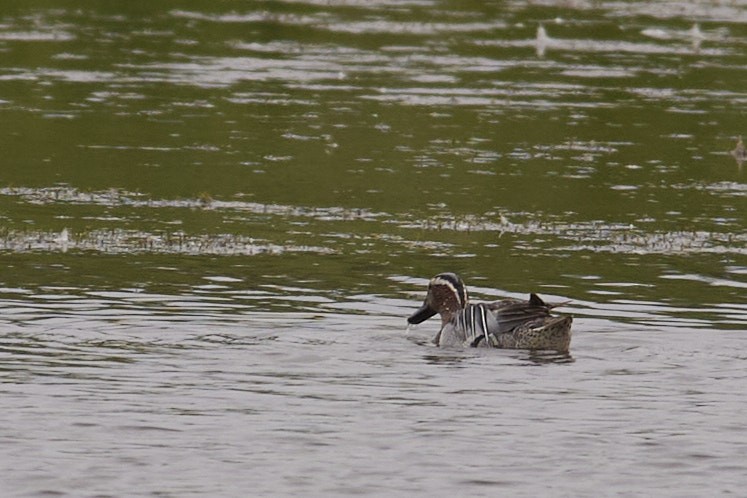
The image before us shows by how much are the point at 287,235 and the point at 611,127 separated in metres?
9.72

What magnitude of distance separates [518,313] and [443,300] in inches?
33.0

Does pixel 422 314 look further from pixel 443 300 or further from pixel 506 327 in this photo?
pixel 506 327

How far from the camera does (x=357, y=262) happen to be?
56.1 feet

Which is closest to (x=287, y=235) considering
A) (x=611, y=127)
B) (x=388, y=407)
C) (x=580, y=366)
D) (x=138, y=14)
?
(x=580, y=366)

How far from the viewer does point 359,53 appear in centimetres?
3588

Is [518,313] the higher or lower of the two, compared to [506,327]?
higher

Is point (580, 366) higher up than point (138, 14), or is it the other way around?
point (138, 14)

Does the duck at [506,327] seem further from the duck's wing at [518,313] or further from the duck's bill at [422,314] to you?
the duck's bill at [422,314]

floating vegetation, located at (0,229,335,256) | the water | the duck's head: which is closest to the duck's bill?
the duck's head

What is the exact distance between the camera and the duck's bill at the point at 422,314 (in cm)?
1434

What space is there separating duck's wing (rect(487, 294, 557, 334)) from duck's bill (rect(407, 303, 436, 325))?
0.76 meters

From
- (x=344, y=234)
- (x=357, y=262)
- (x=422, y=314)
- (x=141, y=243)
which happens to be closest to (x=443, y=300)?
(x=422, y=314)

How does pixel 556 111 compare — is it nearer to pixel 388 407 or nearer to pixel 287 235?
pixel 287 235

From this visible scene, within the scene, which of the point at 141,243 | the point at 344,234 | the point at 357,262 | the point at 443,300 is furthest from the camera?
the point at 344,234
